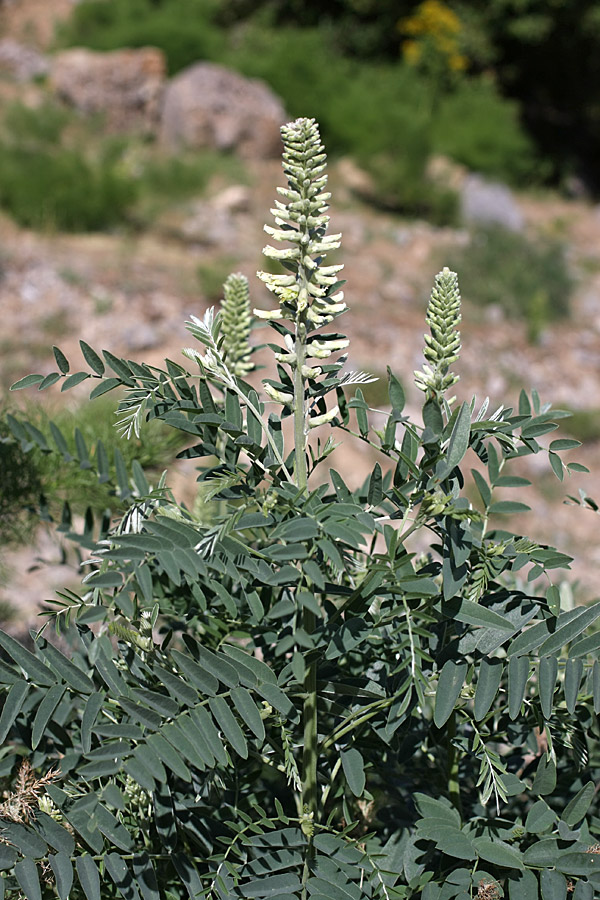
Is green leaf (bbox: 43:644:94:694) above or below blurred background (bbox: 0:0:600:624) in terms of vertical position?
below

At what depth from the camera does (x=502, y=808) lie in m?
1.36

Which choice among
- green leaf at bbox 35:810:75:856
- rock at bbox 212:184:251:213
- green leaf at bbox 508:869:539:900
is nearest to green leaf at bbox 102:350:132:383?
green leaf at bbox 35:810:75:856

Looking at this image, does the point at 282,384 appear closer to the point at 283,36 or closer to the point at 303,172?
the point at 303,172

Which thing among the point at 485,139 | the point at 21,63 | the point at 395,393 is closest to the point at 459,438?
the point at 395,393

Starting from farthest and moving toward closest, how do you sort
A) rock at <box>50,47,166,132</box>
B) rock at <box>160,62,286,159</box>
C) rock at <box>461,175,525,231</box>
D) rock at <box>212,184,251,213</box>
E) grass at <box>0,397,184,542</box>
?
1. rock at <box>50,47,166,132</box>
2. rock at <box>160,62,286,159</box>
3. rock at <box>461,175,525,231</box>
4. rock at <box>212,184,251,213</box>
5. grass at <box>0,397,184,542</box>

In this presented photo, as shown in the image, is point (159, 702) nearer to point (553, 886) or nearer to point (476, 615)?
point (476, 615)

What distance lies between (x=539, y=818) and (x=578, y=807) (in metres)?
0.06

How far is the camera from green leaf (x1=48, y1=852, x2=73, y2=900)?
94 cm

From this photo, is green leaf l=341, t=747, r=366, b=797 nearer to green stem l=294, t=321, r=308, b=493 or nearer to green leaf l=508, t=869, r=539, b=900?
green leaf l=508, t=869, r=539, b=900

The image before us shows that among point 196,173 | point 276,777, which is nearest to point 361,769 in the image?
point 276,777

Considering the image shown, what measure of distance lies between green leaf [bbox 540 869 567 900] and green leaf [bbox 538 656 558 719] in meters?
0.18

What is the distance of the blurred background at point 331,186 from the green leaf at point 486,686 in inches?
36.7

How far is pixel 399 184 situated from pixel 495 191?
4.21 ft

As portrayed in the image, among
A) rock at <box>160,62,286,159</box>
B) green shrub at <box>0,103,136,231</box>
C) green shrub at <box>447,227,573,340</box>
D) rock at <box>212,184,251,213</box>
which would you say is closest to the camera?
green shrub at <box>0,103,136,231</box>
